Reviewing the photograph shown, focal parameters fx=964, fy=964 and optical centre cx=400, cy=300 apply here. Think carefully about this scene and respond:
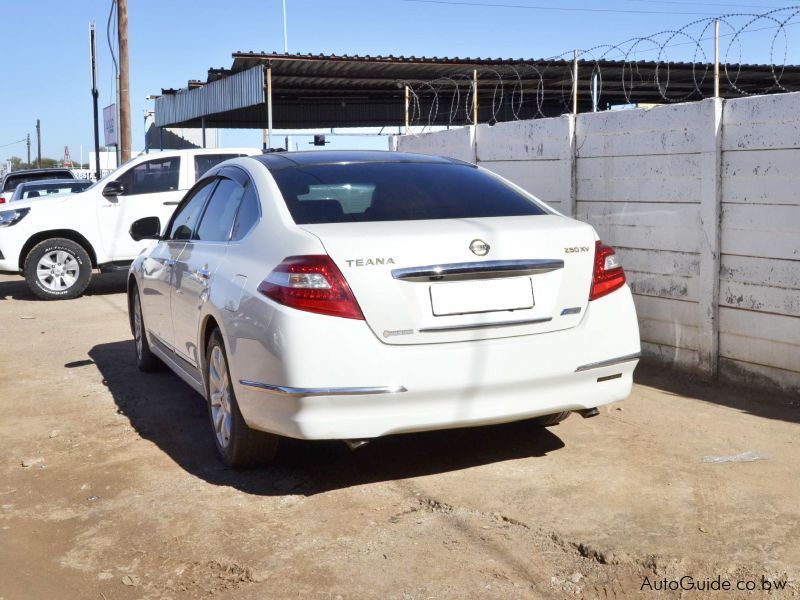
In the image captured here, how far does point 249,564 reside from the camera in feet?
12.1

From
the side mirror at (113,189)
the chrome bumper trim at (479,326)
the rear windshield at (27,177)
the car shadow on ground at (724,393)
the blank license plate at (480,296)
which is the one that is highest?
the rear windshield at (27,177)

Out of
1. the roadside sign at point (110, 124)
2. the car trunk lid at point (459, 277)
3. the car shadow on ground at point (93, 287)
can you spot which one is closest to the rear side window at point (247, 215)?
the car trunk lid at point (459, 277)

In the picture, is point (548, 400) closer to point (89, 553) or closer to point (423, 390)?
point (423, 390)

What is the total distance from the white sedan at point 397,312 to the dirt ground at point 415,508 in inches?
14.4

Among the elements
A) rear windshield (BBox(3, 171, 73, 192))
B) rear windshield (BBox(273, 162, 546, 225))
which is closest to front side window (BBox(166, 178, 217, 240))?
rear windshield (BBox(273, 162, 546, 225))

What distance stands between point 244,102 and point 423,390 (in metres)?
16.1

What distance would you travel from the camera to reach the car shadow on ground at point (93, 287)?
13582 millimetres

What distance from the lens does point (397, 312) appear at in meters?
4.05

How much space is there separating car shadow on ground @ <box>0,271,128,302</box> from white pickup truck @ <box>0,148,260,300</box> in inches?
23.2

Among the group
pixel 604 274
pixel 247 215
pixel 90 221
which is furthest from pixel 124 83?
pixel 604 274

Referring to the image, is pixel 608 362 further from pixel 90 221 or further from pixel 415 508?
pixel 90 221

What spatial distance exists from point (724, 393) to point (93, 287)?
1052 centimetres

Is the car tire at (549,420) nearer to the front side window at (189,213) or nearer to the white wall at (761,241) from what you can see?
the white wall at (761,241)

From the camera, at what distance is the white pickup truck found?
1269 cm
